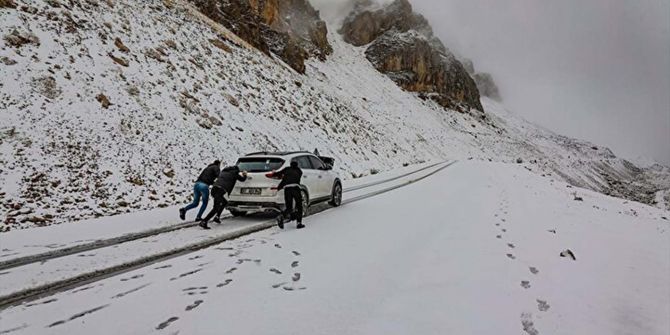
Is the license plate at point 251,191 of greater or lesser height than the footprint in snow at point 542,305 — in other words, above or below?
above

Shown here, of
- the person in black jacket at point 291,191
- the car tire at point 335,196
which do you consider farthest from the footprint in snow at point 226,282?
the car tire at point 335,196

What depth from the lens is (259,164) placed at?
945 cm

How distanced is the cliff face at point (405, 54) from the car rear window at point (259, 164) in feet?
268

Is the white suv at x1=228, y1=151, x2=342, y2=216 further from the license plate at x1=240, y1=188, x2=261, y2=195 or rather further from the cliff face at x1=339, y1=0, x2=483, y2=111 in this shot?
the cliff face at x1=339, y1=0, x2=483, y2=111

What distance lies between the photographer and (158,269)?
529 cm

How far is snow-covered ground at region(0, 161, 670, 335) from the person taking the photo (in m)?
3.63

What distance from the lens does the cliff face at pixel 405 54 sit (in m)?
90.9

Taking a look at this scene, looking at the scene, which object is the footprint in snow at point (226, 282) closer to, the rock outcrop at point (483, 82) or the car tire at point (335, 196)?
the car tire at point (335, 196)

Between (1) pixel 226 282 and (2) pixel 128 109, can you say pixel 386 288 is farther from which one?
(2) pixel 128 109

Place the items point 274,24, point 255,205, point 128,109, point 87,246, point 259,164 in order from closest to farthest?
A: point 87,246, point 255,205, point 259,164, point 128,109, point 274,24

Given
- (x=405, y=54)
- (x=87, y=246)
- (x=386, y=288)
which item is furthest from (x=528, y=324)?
(x=405, y=54)

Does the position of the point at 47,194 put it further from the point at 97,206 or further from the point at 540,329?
the point at 540,329

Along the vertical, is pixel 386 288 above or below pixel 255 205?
below

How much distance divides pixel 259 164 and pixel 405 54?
91.5 meters
